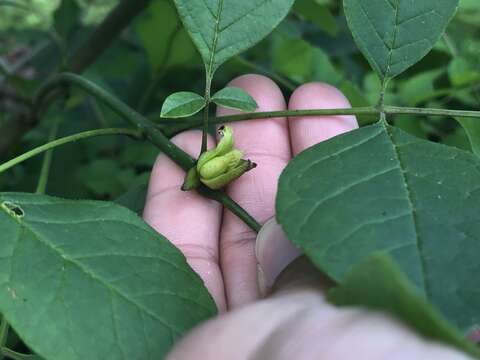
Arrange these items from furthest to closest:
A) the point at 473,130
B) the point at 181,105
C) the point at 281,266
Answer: the point at 473,130, the point at 181,105, the point at 281,266

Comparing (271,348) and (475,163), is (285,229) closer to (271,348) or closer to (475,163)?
(271,348)

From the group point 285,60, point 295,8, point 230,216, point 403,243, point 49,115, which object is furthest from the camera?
point 49,115

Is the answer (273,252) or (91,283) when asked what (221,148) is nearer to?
(273,252)

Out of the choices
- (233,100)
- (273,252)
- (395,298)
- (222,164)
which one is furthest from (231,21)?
(395,298)

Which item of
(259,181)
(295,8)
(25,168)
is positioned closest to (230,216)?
(259,181)

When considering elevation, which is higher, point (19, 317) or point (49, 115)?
point (49, 115)

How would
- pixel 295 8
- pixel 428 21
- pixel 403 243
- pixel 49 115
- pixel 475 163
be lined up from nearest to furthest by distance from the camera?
pixel 403 243
pixel 475 163
pixel 428 21
pixel 295 8
pixel 49 115

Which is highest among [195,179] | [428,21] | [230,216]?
[428,21]
